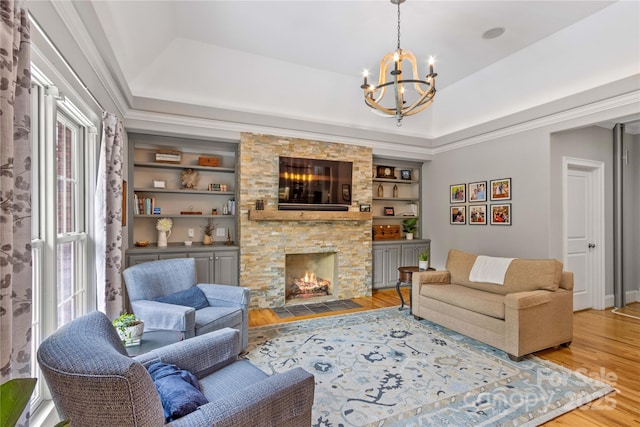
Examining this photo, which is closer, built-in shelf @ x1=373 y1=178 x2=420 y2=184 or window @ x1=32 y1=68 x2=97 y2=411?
window @ x1=32 y1=68 x2=97 y2=411

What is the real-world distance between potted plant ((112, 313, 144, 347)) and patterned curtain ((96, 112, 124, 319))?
0.67 metres

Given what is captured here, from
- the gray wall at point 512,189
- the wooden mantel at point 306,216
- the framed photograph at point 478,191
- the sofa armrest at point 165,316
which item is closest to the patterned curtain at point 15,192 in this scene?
the sofa armrest at point 165,316

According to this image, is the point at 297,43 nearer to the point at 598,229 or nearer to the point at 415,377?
the point at 415,377

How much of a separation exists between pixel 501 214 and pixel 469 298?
1.87 metres

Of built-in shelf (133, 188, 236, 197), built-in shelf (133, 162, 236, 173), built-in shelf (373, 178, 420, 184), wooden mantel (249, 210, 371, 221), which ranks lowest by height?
wooden mantel (249, 210, 371, 221)

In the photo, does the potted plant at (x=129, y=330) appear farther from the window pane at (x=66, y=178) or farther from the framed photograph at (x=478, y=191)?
the framed photograph at (x=478, y=191)

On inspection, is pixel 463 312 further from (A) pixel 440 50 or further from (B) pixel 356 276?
(A) pixel 440 50

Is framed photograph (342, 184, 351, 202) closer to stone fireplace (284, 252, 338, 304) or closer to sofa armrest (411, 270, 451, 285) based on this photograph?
stone fireplace (284, 252, 338, 304)

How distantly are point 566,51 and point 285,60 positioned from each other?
3411 millimetres

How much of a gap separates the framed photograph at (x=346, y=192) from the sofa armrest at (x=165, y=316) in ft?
9.86

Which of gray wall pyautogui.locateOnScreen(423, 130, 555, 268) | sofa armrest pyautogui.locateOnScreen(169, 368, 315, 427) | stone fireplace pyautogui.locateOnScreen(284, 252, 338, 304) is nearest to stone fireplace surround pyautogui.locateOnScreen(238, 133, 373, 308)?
stone fireplace pyautogui.locateOnScreen(284, 252, 338, 304)

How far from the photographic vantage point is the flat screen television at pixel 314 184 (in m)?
4.68

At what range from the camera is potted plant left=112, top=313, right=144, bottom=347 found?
2.09 m

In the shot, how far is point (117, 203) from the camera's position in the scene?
9.26 ft
